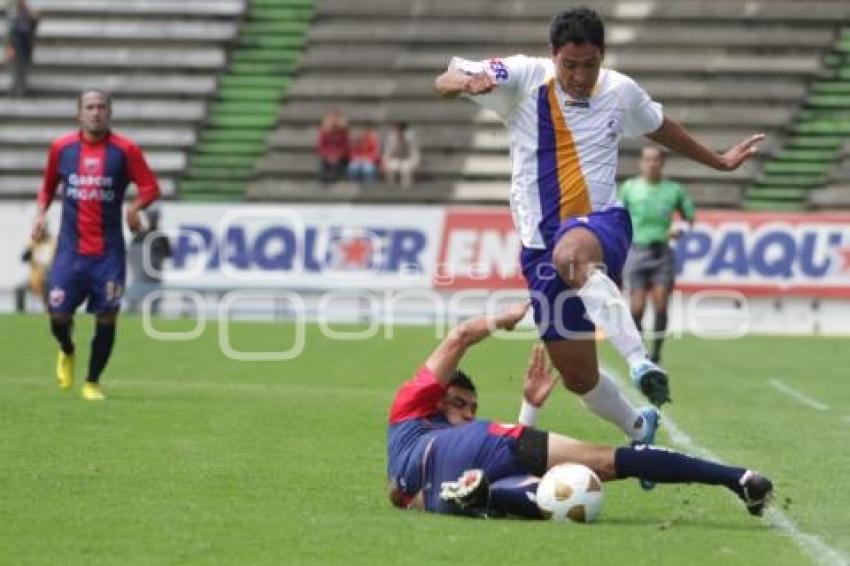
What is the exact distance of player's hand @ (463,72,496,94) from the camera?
1020 cm

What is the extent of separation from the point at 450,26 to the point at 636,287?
16.1 metres

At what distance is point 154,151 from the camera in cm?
3725

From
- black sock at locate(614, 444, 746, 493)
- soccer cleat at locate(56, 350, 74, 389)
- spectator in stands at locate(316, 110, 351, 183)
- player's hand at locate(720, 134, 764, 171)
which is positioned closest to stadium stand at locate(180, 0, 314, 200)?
spectator in stands at locate(316, 110, 351, 183)

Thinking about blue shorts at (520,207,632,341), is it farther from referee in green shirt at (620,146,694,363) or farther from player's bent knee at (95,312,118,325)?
referee in green shirt at (620,146,694,363)

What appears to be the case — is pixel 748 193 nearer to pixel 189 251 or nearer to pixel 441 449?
pixel 189 251

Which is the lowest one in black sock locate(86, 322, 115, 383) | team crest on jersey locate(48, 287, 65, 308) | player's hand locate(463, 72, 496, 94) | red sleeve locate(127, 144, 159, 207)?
black sock locate(86, 322, 115, 383)

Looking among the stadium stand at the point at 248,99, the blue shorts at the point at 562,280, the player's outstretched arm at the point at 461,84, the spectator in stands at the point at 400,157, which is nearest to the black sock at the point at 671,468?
the blue shorts at the point at 562,280

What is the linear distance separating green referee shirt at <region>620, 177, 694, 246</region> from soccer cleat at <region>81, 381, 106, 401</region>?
23.9 feet

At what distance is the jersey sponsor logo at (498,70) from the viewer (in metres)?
10.5

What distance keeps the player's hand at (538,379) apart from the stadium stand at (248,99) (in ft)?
80.7

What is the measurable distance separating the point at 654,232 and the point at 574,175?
39.3 ft

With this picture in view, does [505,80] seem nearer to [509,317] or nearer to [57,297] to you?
[509,317]

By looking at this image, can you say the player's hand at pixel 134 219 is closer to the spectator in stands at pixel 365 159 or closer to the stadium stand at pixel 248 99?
the spectator in stands at pixel 365 159

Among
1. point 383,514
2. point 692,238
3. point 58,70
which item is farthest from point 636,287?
point 58,70
